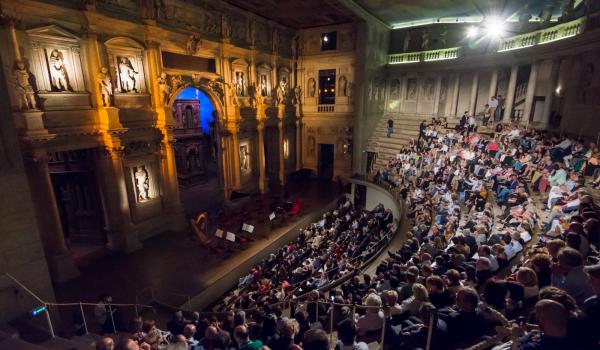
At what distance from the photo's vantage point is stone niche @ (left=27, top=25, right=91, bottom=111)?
10.6 m

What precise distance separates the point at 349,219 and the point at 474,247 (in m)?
7.80

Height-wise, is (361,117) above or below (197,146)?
above

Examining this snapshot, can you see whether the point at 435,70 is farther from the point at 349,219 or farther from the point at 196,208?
the point at 196,208

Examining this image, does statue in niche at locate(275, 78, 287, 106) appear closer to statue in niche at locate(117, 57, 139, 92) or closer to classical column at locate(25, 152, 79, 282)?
statue in niche at locate(117, 57, 139, 92)

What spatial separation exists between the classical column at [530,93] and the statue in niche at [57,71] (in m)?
23.0

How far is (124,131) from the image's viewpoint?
12.8 metres

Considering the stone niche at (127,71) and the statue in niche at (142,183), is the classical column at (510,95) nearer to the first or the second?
the stone niche at (127,71)

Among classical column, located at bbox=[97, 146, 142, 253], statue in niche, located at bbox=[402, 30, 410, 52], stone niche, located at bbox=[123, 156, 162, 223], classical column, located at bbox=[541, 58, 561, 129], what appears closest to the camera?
classical column, located at bbox=[97, 146, 142, 253]

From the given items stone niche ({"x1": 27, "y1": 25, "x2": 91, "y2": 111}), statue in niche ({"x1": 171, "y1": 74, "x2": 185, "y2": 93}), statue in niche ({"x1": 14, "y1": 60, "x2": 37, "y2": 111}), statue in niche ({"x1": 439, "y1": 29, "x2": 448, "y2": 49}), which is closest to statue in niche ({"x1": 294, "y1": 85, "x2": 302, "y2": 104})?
statue in niche ({"x1": 171, "y1": 74, "x2": 185, "y2": 93})

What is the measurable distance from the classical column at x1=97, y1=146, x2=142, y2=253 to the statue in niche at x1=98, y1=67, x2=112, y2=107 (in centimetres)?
189

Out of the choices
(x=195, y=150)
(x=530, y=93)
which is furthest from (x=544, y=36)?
(x=195, y=150)

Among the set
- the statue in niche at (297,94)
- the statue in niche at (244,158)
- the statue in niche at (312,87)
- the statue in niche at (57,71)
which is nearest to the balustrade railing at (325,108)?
the statue in niche at (312,87)

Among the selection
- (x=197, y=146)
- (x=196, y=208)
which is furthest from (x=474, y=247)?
(x=197, y=146)

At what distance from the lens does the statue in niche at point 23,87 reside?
384 inches
